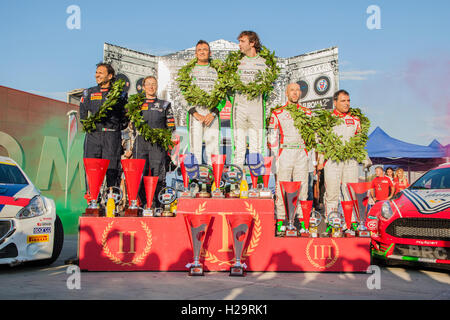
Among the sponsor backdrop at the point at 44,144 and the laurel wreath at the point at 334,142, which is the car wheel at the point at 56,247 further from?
the sponsor backdrop at the point at 44,144

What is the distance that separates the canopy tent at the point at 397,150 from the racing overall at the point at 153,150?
10020mm

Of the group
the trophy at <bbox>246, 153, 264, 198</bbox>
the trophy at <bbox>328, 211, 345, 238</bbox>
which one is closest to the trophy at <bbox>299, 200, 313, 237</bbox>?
the trophy at <bbox>328, 211, 345, 238</bbox>

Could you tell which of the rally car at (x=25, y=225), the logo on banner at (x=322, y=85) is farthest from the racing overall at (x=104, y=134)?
the logo on banner at (x=322, y=85)

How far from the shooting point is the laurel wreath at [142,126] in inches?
238

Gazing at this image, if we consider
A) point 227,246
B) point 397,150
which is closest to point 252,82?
point 227,246

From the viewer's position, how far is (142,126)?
6.10 meters

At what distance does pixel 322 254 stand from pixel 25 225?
11.0ft

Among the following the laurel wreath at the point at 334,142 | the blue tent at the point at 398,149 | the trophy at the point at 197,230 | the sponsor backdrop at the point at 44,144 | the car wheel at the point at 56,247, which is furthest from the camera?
the blue tent at the point at 398,149

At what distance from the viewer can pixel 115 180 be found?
6.18 metres

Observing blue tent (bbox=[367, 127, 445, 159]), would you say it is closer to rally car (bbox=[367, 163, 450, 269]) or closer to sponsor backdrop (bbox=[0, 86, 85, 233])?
rally car (bbox=[367, 163, 450, 269])

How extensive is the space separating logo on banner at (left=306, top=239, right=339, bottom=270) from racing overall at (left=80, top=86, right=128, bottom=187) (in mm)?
3060

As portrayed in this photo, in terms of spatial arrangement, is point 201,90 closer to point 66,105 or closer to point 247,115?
point 247,115
